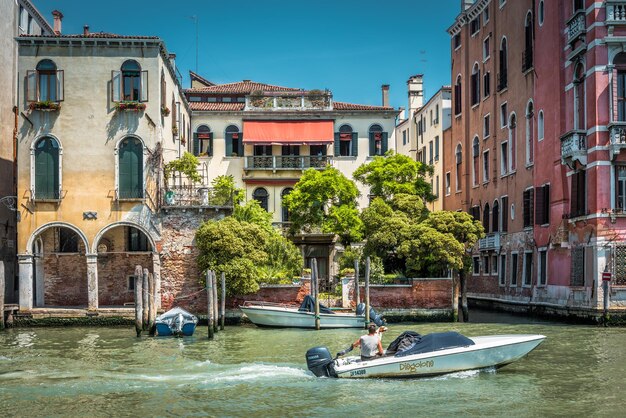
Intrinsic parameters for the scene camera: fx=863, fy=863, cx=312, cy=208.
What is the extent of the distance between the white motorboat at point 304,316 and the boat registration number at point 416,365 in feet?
33.9

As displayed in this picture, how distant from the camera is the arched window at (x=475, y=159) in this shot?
38594 mm

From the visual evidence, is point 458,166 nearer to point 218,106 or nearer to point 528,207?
point 528,207

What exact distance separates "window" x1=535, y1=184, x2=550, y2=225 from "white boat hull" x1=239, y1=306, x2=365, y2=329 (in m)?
7.72

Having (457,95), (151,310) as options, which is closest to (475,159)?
(457,95)

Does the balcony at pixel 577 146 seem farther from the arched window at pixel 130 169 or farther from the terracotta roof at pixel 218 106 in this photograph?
the terracotta roof at pixel 218 106

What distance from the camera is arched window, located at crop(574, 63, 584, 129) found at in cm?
2673

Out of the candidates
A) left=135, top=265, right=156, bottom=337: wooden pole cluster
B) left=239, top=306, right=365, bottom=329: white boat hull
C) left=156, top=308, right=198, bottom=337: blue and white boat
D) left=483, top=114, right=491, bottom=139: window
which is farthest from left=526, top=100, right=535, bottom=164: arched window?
left=135, top=265, right=156, bottom=337: wooden pole cluster

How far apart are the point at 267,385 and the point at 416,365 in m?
2.83

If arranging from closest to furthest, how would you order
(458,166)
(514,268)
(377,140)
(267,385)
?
(267,385)
(514,268)
(377,140)
(458,166)

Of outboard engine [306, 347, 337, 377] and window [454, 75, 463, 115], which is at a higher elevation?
window [454, 75, 463, 115]

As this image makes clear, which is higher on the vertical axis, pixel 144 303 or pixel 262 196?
pixel 262 196

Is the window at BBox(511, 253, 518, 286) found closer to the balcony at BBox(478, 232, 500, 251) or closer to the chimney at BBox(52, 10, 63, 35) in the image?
the balcony at BBox(478, 232, 500, 251)

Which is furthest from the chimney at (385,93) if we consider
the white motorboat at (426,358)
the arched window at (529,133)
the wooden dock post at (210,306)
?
the white motorboat at (426,358)

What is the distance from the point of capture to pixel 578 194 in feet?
88.2
